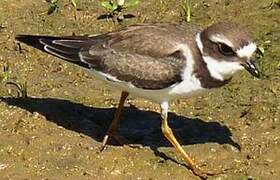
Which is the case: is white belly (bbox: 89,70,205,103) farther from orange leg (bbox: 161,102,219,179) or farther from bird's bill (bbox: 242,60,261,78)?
bird's bill (bbox: 242,60,261,78)

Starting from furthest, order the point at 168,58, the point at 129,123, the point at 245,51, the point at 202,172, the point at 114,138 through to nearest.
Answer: the point at 129,123
the point at 114,138
the point at 202,172
the point at 168,58
the point at 245,51

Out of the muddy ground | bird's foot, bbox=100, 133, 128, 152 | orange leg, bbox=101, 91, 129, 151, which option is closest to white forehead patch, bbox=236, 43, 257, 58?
the muddy ground

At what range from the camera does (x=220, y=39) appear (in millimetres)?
6777

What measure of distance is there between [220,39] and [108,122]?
71.9 inches

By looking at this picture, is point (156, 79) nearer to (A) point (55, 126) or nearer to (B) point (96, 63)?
(B) point (96, 63)

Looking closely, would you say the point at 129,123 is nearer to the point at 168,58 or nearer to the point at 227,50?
the point at 168,58

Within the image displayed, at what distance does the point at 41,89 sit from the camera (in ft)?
27.9

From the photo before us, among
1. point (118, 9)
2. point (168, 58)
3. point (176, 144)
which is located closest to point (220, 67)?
point (168, 58)

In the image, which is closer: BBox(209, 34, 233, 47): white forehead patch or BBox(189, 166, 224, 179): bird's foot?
BBox(209, 34, 233, 47): white forehead patch

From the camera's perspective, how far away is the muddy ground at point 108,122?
7.33 m

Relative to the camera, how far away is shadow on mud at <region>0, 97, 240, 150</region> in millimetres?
7793

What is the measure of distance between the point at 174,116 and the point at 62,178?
1509mm

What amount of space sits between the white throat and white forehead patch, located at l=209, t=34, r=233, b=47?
15cm

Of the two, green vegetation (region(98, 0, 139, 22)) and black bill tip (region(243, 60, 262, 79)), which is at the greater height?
black bill tip (region(243, 60, 262, 79))
